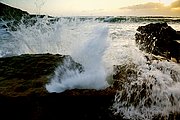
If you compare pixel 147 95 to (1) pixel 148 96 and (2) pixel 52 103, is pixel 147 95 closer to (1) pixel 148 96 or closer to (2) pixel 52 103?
(1) pixel 148 96

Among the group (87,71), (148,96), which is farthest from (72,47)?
(148,96)

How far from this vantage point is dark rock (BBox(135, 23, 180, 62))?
33.9 feet

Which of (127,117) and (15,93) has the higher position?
(15,93)

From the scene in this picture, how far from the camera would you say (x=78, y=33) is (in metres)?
6.83

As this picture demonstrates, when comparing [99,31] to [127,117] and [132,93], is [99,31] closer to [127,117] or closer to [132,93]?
[132,93]

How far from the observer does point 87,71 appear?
4.62m

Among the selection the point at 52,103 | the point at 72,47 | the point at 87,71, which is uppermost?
the point at 72,47

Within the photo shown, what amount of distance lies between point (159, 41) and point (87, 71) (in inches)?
326

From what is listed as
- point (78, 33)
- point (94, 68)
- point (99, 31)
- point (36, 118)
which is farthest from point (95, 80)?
point (78, 33)

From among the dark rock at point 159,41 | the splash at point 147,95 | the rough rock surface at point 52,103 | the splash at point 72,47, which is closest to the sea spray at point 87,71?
the splash at point 72,47

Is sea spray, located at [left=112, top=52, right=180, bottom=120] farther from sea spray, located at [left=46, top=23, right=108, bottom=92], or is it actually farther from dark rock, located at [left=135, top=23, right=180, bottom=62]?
dark rock, located at [left=135, top=23, right=180, bottom=62]

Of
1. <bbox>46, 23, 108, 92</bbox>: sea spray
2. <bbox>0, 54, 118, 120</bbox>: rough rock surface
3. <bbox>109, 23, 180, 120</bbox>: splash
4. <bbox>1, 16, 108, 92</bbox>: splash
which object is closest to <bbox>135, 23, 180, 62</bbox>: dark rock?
<bbox>1, 16, 108, 92</bbox>: splash

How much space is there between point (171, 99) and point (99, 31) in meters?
2.16

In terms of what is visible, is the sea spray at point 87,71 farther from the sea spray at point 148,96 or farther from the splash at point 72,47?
the sea spray at point 148,96
